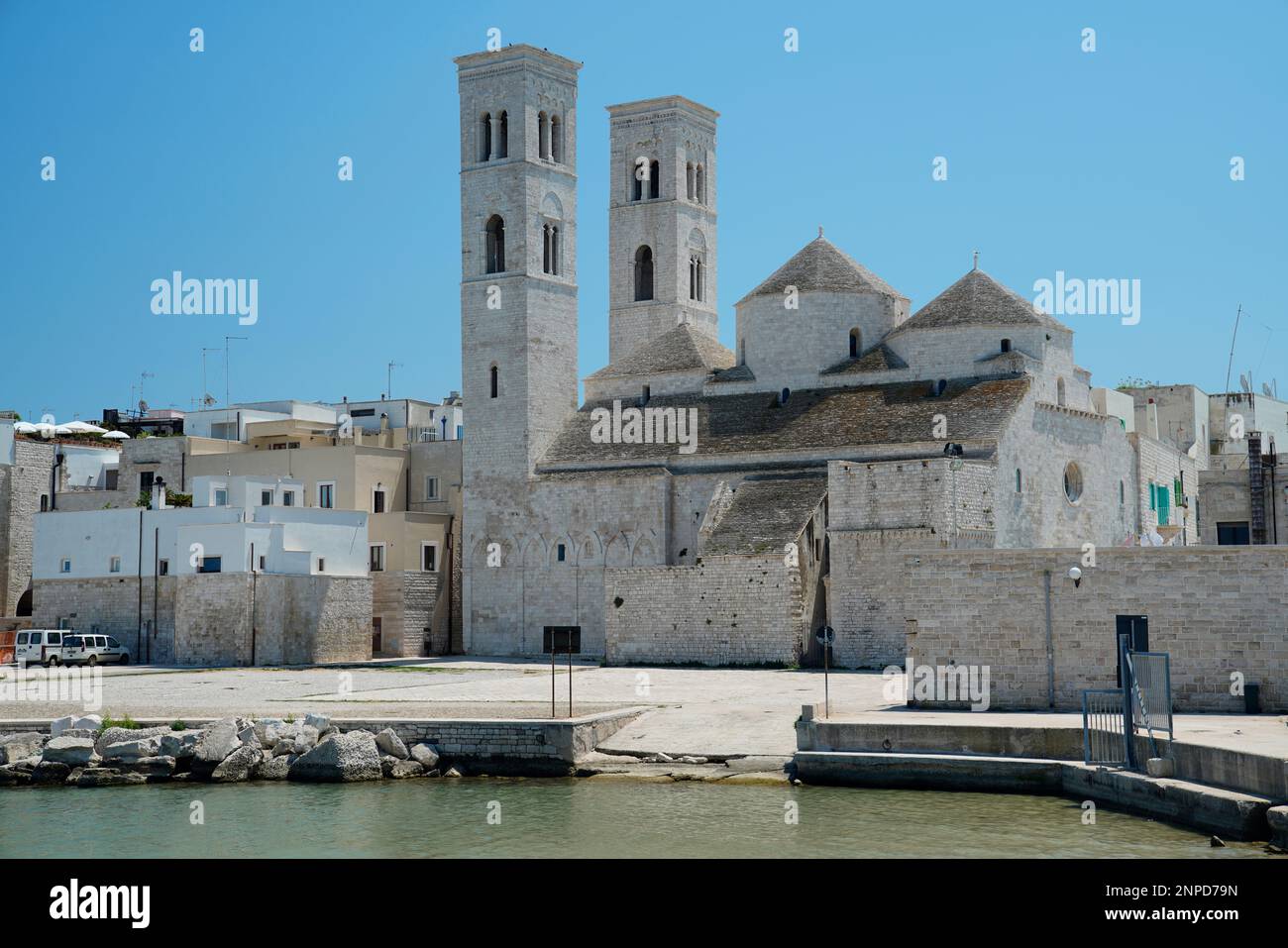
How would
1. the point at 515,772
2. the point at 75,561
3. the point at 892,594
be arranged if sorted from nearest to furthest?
the point at 515,772
the point at 892,594
the point at 75,561

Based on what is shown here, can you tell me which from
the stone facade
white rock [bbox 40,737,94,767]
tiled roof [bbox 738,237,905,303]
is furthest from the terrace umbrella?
white rock [bbox 40,737,94,767]

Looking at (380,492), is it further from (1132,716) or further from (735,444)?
(1132,716)

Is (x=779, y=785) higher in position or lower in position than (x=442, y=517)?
lower

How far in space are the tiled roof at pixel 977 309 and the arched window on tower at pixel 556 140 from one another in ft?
38.3

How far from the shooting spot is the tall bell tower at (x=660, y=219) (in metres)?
51.8

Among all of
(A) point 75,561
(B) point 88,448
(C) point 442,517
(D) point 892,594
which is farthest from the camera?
(B) point 88,448

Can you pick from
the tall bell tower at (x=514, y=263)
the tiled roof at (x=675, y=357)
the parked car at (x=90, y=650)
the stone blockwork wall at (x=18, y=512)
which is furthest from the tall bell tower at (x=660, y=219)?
the parked car at (x=90, y=650)

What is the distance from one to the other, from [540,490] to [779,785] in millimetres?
23315

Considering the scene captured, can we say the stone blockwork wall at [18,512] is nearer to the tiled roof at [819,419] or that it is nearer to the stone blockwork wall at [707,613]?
the tiled roof at [819,419]

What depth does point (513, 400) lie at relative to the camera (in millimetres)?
44562
